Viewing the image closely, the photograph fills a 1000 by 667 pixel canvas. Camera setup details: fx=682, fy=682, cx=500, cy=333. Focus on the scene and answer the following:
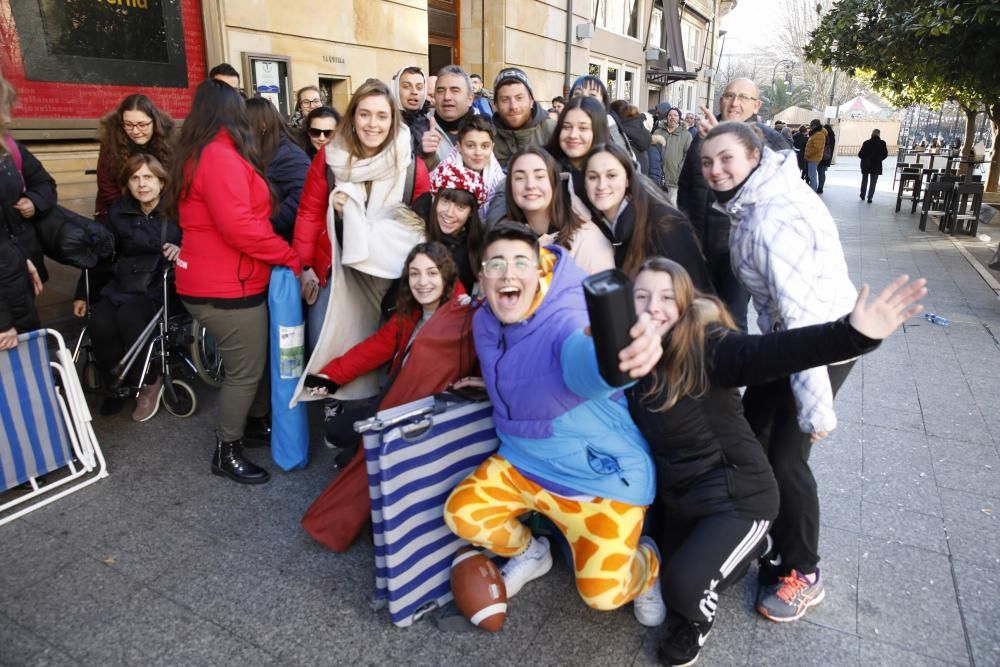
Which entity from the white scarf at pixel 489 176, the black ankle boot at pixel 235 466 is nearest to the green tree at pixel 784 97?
the white scarf at pixel 489 176

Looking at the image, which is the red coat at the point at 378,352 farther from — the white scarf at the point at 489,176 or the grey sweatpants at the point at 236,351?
the white scarf at the point at 489,176

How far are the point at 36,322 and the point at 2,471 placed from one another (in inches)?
29.7

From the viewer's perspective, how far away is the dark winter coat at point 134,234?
4238 millimetres

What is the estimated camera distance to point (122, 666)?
239 centimetres

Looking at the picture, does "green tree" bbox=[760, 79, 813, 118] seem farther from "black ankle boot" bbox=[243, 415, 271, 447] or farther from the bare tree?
"black ankle boot" bbox=[243, 415, 271, 447]

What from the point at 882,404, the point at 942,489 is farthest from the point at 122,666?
the point at 882,404

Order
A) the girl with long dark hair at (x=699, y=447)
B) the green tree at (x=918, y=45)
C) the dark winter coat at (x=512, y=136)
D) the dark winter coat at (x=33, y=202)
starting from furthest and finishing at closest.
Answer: the green tree at (x=918, y=45)
the dark winter coat at (x=512, y=136)
the dark winter coat at (x=33, y=202)
the girl with long dark hair at (x=699, y=447)

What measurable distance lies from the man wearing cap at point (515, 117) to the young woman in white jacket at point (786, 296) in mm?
1668

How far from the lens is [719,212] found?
12.9 feet

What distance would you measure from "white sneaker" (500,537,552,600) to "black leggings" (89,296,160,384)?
2.89m

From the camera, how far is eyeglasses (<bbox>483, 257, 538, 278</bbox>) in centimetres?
246

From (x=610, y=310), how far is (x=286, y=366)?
2.42m

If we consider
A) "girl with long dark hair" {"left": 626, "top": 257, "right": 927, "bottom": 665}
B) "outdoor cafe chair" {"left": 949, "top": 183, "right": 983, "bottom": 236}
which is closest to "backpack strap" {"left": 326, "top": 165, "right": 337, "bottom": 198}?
"girl with long dark hair" {"left": 626, "top": 257, "right": 927, "bottom": 665}

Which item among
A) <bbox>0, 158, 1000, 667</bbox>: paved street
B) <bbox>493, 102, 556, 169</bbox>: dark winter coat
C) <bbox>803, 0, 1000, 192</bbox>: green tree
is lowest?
<bbox>0, 158, 1000, 667</bbox>: paved street
